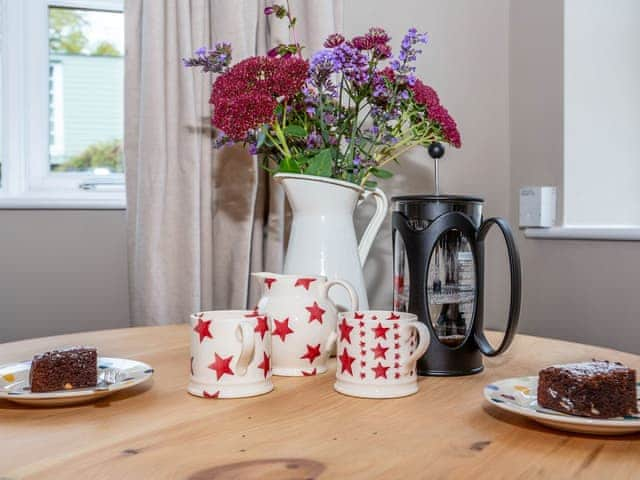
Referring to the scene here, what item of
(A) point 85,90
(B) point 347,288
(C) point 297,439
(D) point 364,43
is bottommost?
(C) point 297,439

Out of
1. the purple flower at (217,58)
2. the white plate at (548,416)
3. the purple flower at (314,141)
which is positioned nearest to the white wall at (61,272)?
the purple flower at (217,58)

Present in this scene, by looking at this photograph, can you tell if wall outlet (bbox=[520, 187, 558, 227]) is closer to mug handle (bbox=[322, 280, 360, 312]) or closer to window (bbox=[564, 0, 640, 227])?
window (bbox=[564, 0, 640, 227])

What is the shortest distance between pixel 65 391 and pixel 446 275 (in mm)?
472

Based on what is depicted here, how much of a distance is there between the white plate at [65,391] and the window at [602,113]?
1238 millimetres

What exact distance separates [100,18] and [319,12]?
2.35 ft

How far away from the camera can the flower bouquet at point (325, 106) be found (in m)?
0.95

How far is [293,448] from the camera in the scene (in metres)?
0.57

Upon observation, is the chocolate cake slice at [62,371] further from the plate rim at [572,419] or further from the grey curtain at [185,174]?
the grey curtain at [185,174]

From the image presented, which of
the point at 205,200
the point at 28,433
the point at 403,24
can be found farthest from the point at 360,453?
the point at 403,24

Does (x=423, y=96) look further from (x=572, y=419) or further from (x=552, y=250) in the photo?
(x=552, y=250)

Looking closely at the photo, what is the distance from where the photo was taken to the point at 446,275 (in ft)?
2.82

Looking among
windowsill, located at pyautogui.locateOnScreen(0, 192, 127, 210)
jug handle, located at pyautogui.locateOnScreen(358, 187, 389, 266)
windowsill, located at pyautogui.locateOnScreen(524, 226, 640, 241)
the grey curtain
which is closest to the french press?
jug handle, located at pyautogui.locateOnScreen(358, 187, 389, 266)

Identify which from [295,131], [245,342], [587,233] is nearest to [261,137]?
[295,131]

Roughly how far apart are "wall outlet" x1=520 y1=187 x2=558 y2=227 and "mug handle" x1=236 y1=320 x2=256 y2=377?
3.96 ft
